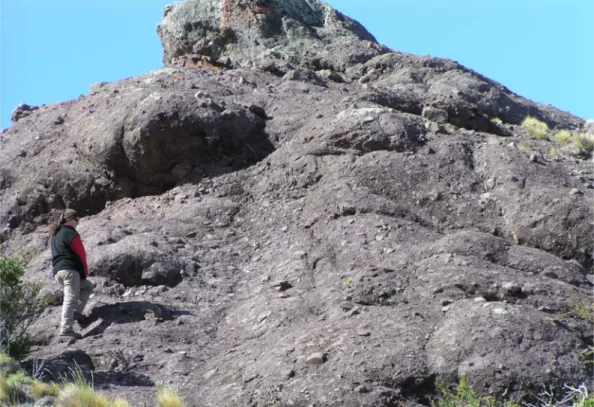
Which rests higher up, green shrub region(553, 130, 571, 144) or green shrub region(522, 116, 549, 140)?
green shrub region(522, 116, 549, 140)

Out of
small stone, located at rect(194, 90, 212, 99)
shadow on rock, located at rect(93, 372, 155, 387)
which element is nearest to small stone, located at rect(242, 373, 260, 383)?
shadow on rock, located at rect(93, 372, 155, 387)

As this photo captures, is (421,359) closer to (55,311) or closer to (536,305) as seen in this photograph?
(536,305)

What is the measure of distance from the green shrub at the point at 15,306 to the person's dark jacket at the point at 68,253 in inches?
16.7

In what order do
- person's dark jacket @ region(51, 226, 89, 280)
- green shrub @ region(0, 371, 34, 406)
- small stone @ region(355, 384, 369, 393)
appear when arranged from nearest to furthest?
small stone @ region(355, 384, 369, 393) → green shrub @ region(0, 371, 34, 406) → person's dark jacket @ region(51, 226, 89, 280)

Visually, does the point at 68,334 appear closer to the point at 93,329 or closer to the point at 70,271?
the point at 93,329

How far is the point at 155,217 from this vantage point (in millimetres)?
14414

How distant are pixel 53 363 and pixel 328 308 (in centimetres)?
323

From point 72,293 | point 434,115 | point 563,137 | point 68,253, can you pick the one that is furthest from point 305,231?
point 563,137

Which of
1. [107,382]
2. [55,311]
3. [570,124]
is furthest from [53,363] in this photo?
[570,124]

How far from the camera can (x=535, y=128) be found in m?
18.3

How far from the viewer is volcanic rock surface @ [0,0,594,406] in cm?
941

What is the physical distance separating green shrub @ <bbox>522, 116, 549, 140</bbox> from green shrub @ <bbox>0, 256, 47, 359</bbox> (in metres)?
10.5

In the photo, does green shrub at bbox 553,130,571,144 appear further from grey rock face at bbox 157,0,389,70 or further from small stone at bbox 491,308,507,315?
small stone at bbox 491,308,507,315

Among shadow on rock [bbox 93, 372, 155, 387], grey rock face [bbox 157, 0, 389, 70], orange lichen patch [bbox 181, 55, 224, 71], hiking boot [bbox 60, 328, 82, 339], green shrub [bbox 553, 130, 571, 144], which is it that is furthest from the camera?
grey rock face [bbox 157, 0, 389, 70]
